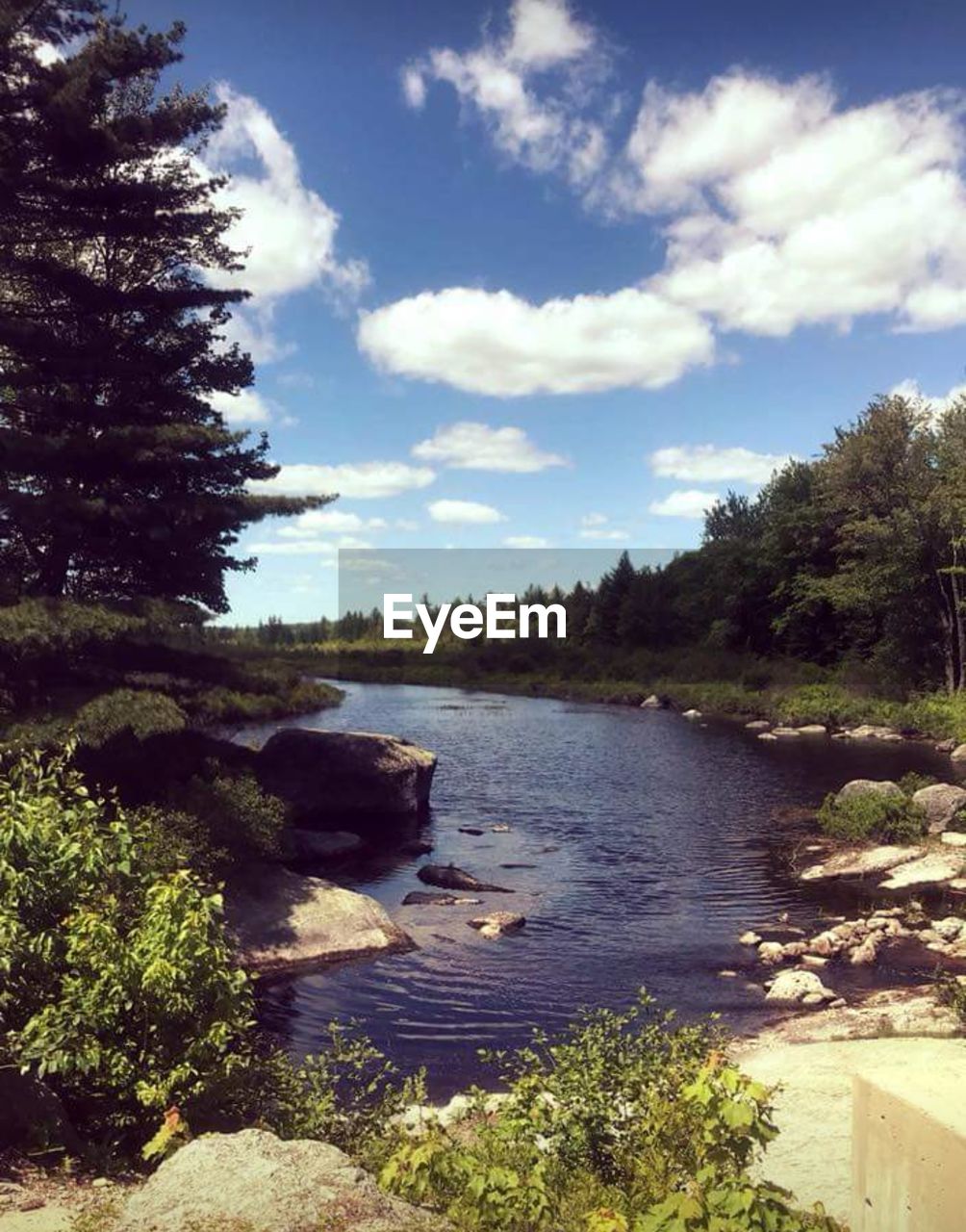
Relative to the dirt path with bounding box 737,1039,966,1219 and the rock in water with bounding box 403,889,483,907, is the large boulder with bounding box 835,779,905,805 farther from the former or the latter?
the dirt path with bounding box 737,1039,966,1219

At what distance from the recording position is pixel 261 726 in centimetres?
5844

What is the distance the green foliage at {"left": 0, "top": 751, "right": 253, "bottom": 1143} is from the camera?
7.81 meters

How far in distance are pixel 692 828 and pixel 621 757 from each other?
1486 cm

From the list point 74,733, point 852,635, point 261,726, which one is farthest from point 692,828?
point 852,635

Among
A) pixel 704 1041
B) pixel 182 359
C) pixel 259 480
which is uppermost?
pixel 182 359

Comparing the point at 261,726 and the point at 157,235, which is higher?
the point at 157,235

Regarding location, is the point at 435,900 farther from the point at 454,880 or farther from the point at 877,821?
the point at 877,821

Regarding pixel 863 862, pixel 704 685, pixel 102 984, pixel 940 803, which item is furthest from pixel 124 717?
pixel 704 685

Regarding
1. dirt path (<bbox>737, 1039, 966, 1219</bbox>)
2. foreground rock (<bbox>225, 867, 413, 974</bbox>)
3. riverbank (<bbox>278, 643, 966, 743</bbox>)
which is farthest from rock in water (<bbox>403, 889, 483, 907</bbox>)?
riverbank (<bbox>278, 643, 966, 743</bbox>)

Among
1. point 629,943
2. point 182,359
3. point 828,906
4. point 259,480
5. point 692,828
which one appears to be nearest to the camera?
point 629,943

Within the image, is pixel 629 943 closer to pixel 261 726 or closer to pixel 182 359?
pixel 182 359

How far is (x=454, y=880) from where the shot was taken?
24.3 metres

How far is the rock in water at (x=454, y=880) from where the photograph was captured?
23844mm

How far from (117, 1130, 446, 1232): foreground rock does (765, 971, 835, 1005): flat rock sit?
36.8 ft
